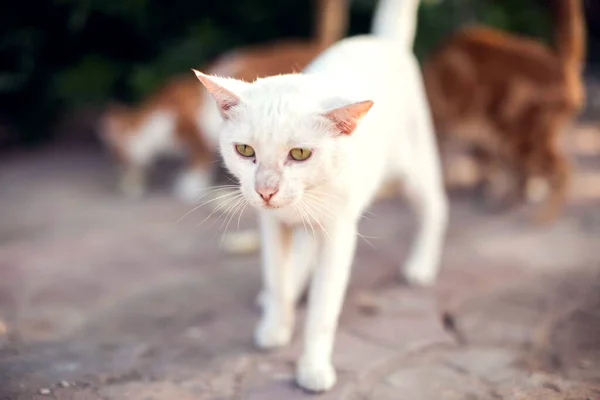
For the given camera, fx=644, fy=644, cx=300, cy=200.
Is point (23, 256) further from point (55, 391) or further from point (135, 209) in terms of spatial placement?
point (55, 391)

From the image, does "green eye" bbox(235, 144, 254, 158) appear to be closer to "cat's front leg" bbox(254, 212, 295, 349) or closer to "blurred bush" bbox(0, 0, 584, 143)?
"cat's front leg" bbox(254, 212, 295, 349)

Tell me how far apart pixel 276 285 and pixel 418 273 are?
2.10ft

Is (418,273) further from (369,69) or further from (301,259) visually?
(369,69)

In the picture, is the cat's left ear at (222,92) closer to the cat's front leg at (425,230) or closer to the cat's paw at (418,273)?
the cat's front leg at (425,230)

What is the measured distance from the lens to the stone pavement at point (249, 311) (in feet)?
5.29

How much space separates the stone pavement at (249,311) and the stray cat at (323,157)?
0.15 m

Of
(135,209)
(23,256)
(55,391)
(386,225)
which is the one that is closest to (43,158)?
(135,209)

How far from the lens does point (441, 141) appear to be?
283 centimetres

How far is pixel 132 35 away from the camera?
11.6 feet

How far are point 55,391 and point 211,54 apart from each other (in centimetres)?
222

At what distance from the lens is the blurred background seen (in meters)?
1.66

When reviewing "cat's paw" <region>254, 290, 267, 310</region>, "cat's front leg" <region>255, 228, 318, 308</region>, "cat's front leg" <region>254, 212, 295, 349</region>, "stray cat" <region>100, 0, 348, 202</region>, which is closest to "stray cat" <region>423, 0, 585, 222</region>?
"stray cat" <region>100, 0, 348, 202</region>

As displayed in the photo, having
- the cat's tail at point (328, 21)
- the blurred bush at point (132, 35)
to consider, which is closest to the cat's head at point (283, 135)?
the cat's tail at point (328, 21)

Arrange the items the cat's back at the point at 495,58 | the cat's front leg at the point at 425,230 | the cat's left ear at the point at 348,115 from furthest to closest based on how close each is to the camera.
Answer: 1. the cat's back at the point at 495,58
2. the cat's front leg at the point at 425,230
3. the cat's left ear at the point at 348,115
